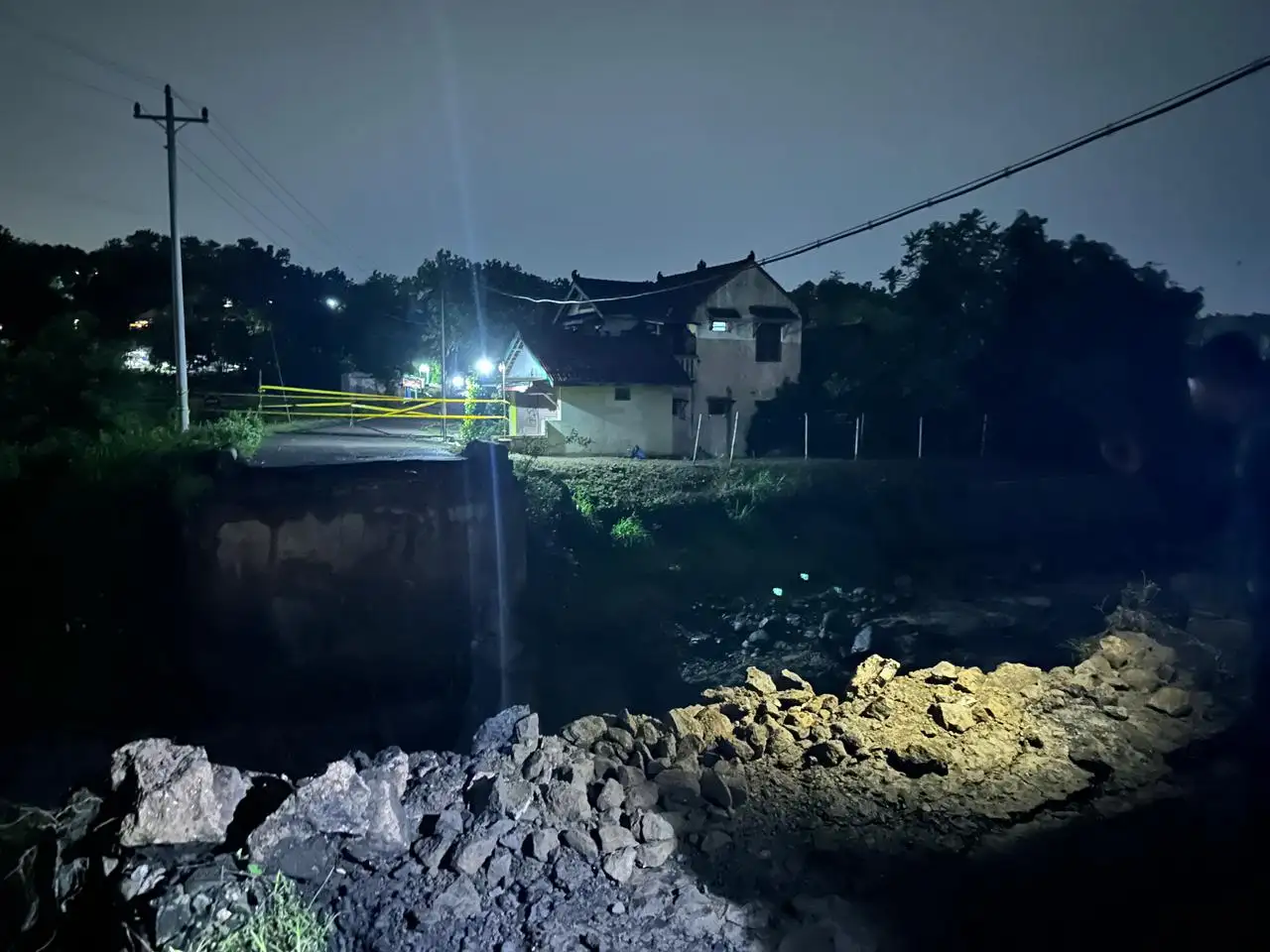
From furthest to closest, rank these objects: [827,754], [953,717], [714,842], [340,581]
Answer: [340,581] → [953,717] → [827,754] → [714,842]

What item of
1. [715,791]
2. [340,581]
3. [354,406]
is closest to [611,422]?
[354,406]

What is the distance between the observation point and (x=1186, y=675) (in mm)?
9742

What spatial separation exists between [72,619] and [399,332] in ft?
108

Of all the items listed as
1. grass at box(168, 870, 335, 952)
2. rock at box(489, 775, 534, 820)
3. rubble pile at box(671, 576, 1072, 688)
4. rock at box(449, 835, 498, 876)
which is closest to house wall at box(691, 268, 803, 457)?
rubble pile at box(671, 576, 1072, 688)

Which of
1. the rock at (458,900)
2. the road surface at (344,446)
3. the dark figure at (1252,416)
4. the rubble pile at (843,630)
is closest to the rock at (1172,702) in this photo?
the dark figure at (1252,416)

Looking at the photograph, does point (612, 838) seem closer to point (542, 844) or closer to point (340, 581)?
point (542, 844)

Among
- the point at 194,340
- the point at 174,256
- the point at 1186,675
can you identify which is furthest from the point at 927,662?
the point at 194,340

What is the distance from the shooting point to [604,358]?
25641 millimetres

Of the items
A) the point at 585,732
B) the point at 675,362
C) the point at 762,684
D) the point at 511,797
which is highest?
the point at 675,362

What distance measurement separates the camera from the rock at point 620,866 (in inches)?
232

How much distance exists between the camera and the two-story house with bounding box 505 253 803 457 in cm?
2497

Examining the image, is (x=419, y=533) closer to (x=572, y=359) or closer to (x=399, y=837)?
(x=399, y=837)

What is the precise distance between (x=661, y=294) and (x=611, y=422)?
6.52m

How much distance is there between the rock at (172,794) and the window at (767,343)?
23697 millimetres
